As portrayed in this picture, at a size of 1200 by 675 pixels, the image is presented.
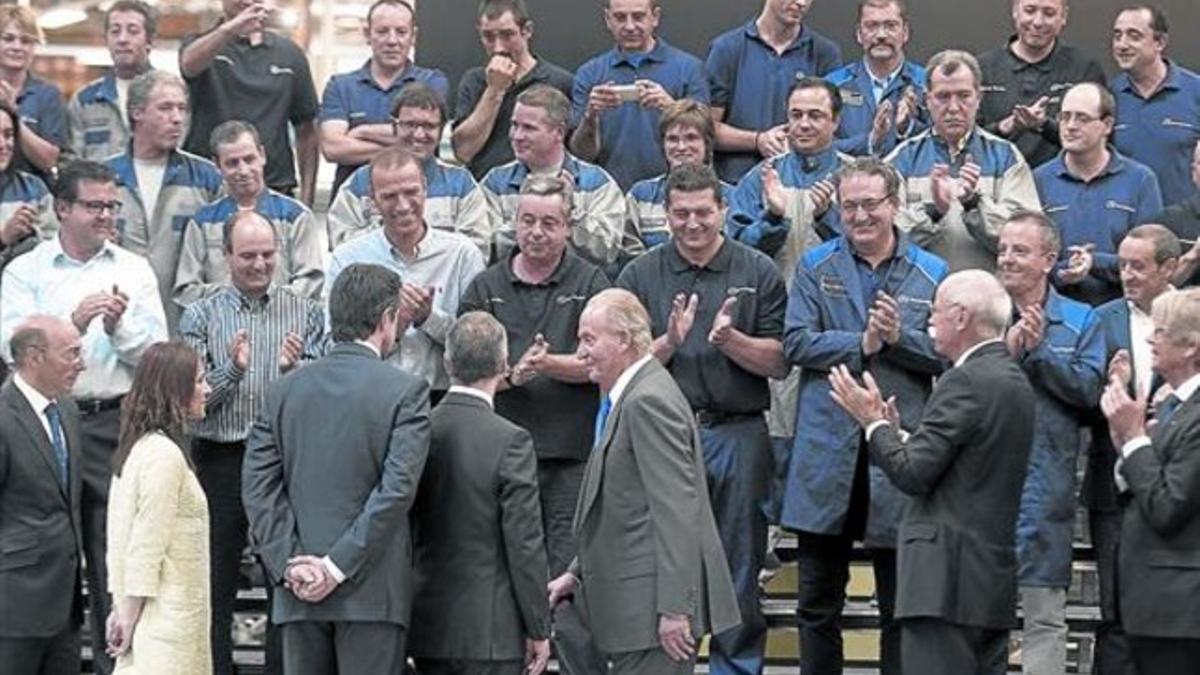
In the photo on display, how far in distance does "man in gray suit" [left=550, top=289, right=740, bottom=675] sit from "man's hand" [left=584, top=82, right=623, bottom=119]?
8.78ft

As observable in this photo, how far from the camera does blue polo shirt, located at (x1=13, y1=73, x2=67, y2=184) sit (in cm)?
1079

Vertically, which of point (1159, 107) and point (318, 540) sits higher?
point (1159, 107)

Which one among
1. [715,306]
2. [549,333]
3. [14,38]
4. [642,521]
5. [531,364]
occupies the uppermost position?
[14,38]

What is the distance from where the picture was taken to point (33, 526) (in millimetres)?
8422

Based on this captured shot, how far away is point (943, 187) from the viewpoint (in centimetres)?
954

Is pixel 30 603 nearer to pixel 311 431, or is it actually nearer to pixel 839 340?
pixel 311 431

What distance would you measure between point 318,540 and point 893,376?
7.92 ft

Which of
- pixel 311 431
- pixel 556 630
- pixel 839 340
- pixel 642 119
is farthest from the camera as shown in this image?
pixel 642 119

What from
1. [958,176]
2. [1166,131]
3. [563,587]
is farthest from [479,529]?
[1166,131]

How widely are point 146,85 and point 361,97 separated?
4.22ft

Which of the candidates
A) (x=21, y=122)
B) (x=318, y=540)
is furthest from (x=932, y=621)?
(x=21, y=122)

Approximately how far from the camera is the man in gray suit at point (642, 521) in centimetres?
762

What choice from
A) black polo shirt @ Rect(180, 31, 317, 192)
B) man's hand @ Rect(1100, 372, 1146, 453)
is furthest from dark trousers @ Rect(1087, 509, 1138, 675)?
black polo shirt @ Rect(180, 31, 317, 192)

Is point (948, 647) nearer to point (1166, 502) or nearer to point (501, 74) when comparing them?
point (1166, 502)
